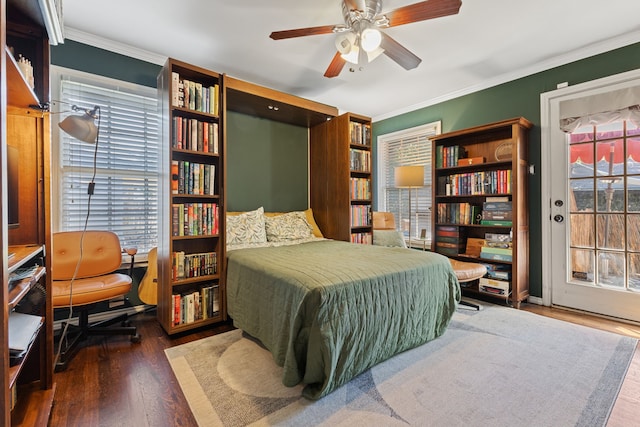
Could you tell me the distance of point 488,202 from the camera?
127 inches

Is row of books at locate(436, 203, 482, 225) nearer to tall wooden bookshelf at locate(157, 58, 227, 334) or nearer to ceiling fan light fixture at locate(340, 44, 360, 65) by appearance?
ceiling fan light fixture at locate(340, 44, 360, 65)

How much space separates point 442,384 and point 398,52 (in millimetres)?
2262

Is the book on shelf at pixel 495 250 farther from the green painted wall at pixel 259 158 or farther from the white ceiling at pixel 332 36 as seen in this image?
the green painted wall at pixel 259 158

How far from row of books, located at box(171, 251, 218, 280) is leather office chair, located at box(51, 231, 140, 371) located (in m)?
0.34

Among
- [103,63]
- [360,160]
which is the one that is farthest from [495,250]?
[103,63]

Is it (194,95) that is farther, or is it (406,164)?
(406,164)

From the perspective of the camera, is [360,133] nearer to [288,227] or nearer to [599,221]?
[288,227]

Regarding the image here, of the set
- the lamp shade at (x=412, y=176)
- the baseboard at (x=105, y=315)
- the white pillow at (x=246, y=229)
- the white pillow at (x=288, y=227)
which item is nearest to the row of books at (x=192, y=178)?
the white pillow at (x=246, y=229)

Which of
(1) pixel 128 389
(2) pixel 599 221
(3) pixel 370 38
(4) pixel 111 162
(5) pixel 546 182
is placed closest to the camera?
(1) pixel 128 389

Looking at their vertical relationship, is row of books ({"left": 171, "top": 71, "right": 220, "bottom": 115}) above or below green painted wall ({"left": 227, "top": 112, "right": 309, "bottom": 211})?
above

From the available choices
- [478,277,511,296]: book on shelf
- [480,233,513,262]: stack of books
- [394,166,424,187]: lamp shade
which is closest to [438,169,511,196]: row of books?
[394,166,424,187]: lamp shade

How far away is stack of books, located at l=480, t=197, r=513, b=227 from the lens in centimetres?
305

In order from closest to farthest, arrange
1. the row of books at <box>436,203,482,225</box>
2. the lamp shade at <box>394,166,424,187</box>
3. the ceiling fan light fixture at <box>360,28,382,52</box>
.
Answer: the ceiling fan light fixture at <box>360,28,382,52</box> → the row of books at <box>436,203,482,225</box> → the lamp shade at <box>394,166,424,187</box>

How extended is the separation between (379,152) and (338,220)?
1.97m
